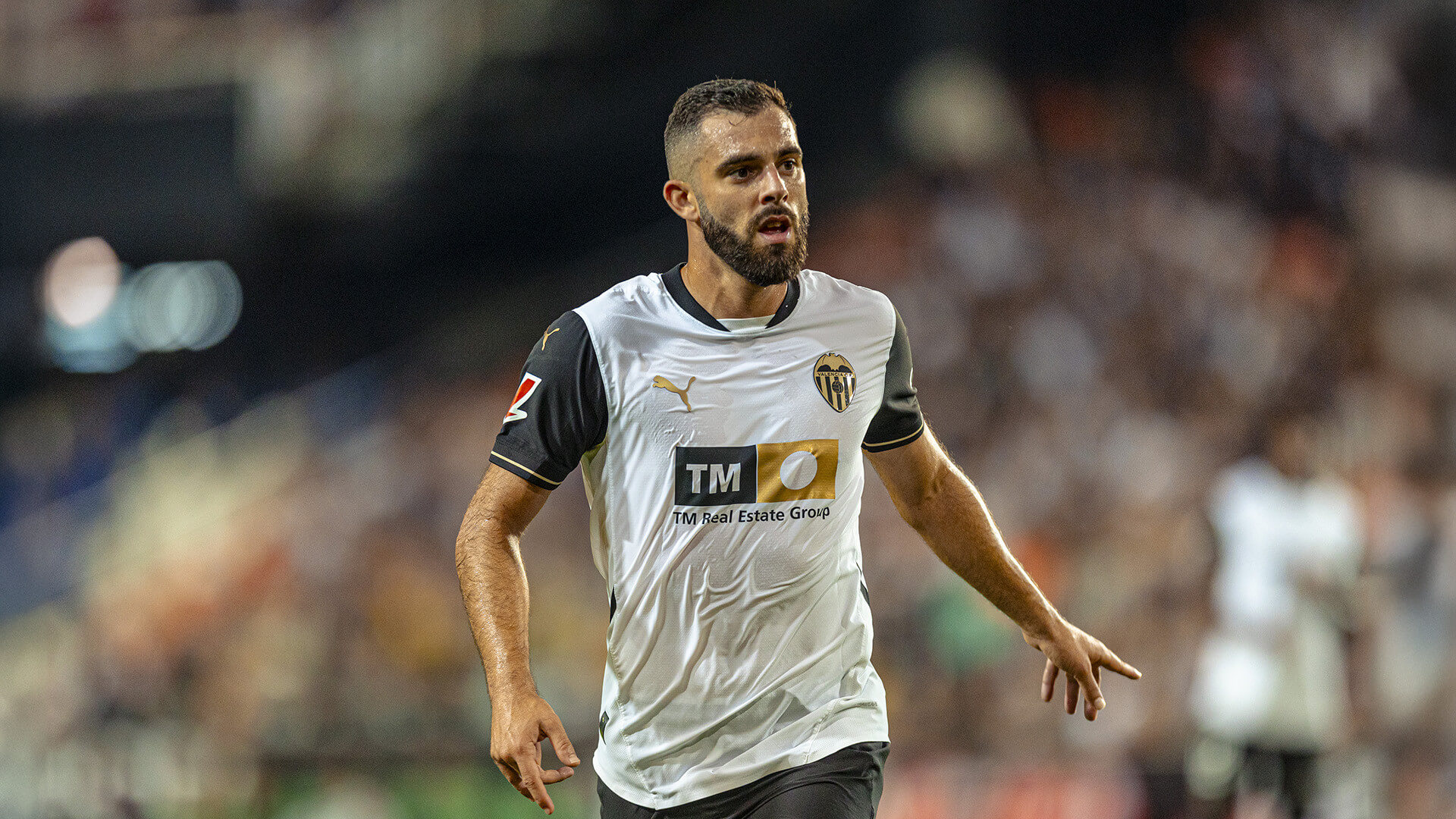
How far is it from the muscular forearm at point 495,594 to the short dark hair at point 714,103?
0.98 m

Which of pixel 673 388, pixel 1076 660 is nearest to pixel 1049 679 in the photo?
pixel 1076 660

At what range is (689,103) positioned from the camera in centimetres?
351

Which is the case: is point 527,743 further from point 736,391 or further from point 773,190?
point 773,190

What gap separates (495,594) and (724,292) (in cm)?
92

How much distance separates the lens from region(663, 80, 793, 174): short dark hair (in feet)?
11.3

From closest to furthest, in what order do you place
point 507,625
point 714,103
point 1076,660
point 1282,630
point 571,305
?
point 507,625 → point 714,103 → point 1076,660 → point 1282,630 → point 571,305

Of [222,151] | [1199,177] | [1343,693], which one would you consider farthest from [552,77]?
[1343,693]

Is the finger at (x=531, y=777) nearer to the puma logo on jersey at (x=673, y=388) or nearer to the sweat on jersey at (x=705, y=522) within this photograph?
the sweat on jersey at (x=705, y=522)

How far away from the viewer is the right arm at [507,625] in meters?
2.94

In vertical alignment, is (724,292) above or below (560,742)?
above

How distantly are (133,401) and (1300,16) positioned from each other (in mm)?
10523

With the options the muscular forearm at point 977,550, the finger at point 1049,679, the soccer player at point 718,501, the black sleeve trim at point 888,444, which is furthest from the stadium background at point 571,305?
the soccer player at point 718,501

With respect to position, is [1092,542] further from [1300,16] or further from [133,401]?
[133,401]

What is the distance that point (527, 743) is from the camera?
2.95 meters
